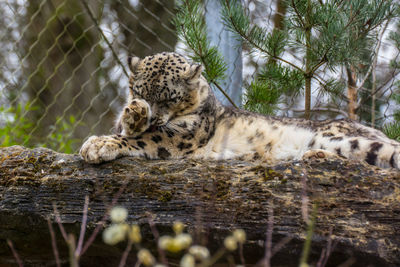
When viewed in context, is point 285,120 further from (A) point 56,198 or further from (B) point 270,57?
(A) point 56,198

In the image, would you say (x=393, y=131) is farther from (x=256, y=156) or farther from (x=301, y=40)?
(x=256, y=156)

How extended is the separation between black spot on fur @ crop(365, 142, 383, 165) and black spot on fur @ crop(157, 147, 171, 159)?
2.98ft

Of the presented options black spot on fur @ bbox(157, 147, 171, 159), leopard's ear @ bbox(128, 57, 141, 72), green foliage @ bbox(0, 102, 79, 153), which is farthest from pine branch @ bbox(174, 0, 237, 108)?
green foliage @ bbox(0, 102, 79, 153)

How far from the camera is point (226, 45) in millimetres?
2830

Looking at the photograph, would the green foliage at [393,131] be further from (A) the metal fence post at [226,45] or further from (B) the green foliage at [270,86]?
(A) the metal fence post at [226,45]

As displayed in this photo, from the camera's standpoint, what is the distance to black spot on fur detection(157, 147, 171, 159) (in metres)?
2.28

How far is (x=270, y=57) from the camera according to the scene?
2736 mm

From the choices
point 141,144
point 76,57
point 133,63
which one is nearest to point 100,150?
point 141,144

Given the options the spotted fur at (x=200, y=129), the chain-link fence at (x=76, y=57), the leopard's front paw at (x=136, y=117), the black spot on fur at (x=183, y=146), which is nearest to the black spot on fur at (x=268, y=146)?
the spotted fur at (x=200, y=129)

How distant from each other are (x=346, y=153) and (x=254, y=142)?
1.70 feet

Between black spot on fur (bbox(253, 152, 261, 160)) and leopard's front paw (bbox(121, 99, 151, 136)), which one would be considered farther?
black spot on fur (bbox(253, 152, 261, 160))

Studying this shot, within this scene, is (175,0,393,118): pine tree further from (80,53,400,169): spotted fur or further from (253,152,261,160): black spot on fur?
(253,152,261,160): black spot on fur

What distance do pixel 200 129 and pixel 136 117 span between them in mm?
408

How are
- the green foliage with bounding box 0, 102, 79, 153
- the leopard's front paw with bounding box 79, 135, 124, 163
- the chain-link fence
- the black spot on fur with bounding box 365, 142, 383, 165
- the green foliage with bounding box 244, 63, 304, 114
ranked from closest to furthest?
the leopard's front paw with bounding box 79, 135, 124, 163 < the black spot on fur with bounding box 365, 142, 383, 165 < the green foliage with bounding box 244, 63, 304, 114 < the green foliage with bounding box 0, 102, 79, 153 < the chain-link fence
